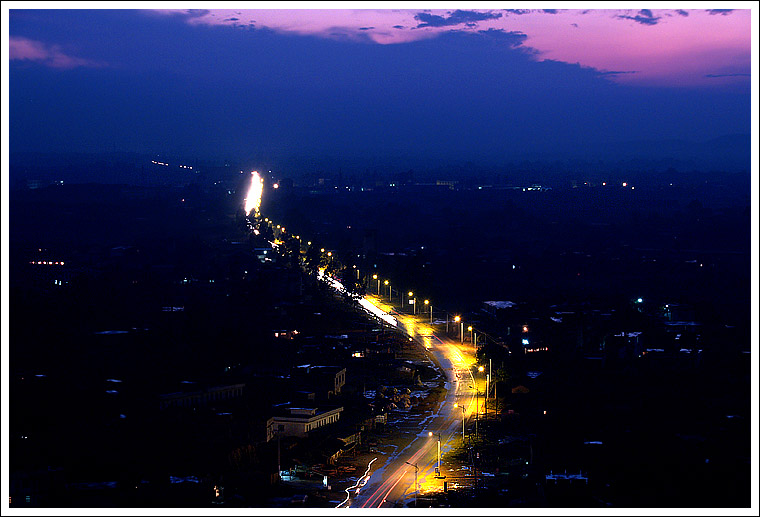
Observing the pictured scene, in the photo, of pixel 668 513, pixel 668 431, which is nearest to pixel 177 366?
pixel 668 431

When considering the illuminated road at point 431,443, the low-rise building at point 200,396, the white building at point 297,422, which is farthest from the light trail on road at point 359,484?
the low-rise building at point 200,396

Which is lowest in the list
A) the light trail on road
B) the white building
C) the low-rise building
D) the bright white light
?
the light trail on road

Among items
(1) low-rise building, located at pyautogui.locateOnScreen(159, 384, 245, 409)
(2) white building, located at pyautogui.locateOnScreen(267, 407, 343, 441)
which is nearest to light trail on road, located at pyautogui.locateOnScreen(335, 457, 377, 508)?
(2) white building, located at pyautogui.locateOnScreen(267, 407, 343, 441)

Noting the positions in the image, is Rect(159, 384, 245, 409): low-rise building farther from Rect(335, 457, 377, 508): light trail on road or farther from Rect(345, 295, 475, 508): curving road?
Rect(335, 457, 377, 508): light trail on road

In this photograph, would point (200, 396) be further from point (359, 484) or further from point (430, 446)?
point (359, 484)

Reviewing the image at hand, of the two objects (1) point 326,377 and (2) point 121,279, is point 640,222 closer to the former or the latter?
(2) point 121,279

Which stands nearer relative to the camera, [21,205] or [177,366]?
[177,366]
